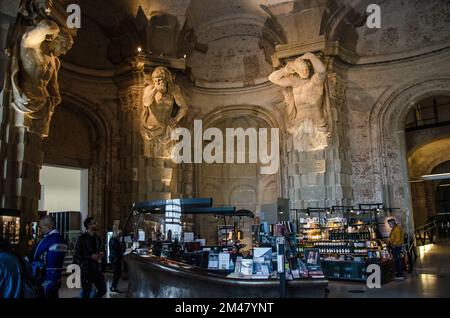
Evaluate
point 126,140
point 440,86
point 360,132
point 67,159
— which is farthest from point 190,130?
point 440,86

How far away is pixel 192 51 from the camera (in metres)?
18.1

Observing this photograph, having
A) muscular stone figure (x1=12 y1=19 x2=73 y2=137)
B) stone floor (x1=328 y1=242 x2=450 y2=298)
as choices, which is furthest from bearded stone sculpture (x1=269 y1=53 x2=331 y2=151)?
muscular stone figure (x1=12 y1=19 x2=73 y2=137)

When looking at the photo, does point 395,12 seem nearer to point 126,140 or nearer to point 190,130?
point 190,130

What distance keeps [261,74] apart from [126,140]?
629 centimetres

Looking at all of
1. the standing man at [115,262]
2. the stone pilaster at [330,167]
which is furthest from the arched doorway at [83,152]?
the stone pilaster at [330,167]

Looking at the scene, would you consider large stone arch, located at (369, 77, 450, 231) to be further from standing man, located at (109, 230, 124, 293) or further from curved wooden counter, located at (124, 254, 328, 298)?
curved wooden counter, located at (124, 254, 328, 298)

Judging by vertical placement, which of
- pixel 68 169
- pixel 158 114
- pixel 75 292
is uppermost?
pixel 158 114

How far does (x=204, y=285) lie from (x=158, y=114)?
9870mm

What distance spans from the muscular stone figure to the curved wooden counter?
5.54 metres

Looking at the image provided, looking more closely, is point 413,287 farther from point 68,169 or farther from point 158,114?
point 68,169

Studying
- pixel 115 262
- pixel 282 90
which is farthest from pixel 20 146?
pixel 282 90

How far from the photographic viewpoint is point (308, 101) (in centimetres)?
1452

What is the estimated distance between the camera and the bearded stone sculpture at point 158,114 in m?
14.9

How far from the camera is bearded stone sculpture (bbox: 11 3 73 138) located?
959cm
